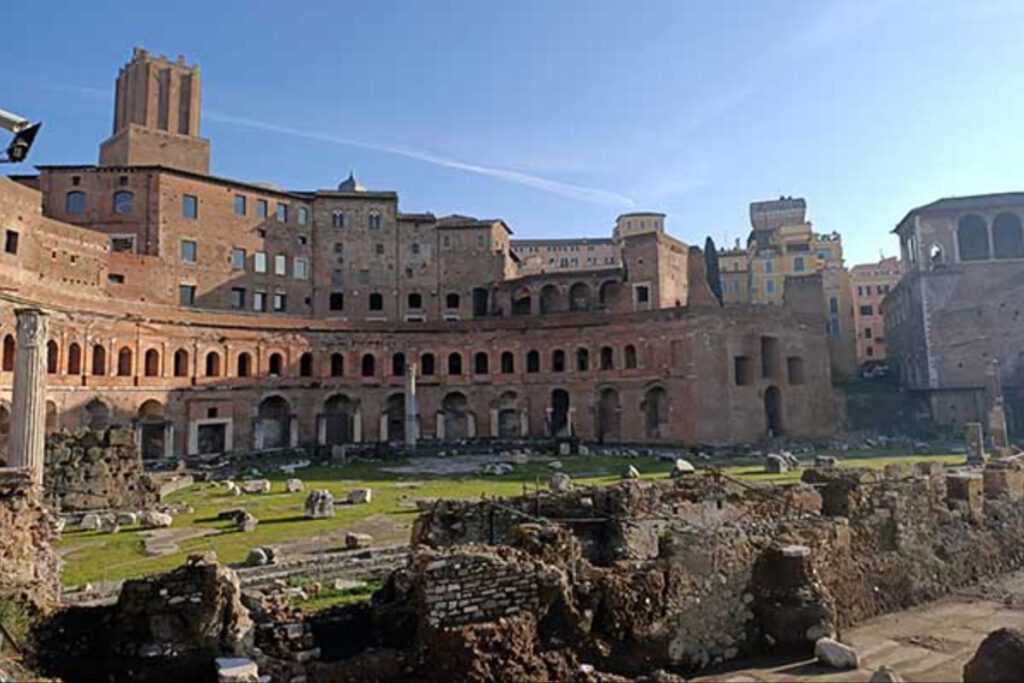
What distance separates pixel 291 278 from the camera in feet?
162

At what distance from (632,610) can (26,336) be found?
1541 cm

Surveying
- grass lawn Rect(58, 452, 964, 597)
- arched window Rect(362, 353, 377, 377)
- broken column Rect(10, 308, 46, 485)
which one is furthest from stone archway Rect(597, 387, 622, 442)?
broken column Rect(10, 308, 46, 485)

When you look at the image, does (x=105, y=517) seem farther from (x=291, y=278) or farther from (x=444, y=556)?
(x=291, y=278)

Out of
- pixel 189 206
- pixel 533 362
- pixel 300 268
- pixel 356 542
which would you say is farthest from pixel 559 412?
pixel 356 542

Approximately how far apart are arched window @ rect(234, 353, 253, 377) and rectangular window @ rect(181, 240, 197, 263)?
8.62 meters

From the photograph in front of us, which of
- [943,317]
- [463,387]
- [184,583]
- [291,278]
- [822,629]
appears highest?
[291,278]

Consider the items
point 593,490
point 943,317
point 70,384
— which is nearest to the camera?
point 593,490

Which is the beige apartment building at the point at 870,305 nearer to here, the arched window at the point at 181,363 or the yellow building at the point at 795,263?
the yellow building at the point at 795,263

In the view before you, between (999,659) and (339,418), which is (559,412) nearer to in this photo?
(339,418)

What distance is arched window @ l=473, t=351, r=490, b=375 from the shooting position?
46.0 meters

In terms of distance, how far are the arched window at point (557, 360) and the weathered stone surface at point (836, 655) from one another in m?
35.1

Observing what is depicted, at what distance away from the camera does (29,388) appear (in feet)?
53.8

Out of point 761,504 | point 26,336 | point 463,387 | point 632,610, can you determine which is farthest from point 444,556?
point 463,387

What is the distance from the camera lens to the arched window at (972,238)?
1861 inches
